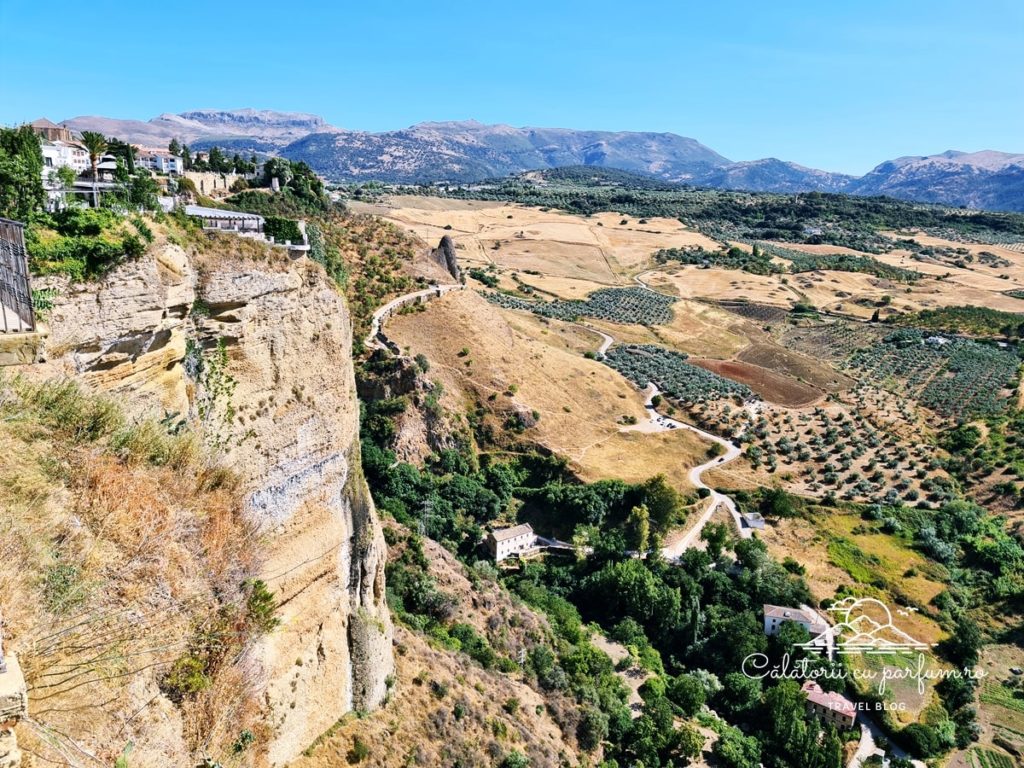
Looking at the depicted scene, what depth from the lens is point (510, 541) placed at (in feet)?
139

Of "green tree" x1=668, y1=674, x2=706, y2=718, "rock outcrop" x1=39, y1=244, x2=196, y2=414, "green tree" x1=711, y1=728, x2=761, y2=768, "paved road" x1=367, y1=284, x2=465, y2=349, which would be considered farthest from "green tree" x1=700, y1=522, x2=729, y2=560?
"rock outcrop" x1=39, y1=244, x2=196, y2=414

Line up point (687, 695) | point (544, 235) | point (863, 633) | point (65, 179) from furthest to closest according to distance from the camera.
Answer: point (544, 235) → point (863, 633) → point (687, 695) → point (65, 179)

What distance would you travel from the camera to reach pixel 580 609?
134ft

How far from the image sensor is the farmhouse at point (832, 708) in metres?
33.4

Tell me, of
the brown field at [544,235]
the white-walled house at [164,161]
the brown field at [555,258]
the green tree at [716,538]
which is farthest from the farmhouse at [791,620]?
the brown field at [555,258]

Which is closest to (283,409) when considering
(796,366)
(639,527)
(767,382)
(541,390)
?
(639,527)

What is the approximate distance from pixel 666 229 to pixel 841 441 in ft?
347

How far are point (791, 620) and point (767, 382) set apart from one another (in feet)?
125

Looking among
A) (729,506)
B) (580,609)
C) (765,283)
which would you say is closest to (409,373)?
(580,609)

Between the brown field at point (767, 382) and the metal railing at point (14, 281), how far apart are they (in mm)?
65338

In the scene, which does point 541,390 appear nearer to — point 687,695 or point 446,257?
point 446,257

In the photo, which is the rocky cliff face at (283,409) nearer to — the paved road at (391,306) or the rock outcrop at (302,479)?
the rock outcrop at (302,479)

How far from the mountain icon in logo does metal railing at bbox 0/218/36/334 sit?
39.5m

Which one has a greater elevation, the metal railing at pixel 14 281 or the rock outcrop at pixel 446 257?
the metal railing at pixel 14 281
